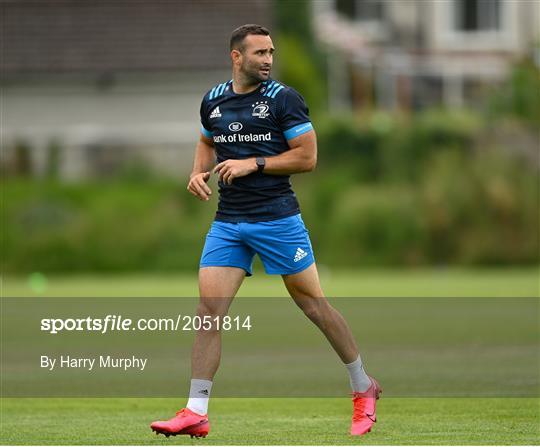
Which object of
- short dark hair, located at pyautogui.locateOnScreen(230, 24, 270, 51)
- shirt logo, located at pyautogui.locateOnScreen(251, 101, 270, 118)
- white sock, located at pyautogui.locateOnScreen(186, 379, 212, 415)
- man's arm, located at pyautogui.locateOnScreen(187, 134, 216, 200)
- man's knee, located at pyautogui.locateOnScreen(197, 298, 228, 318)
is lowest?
white sock, located at pyautogui.locateOnScreen(186, 379, 212, 415)

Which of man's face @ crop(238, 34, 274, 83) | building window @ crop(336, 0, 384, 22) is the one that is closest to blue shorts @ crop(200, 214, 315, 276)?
man's face @ crop(238, 34, 274, 83)

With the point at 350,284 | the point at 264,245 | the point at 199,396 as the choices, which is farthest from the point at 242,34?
the point at 350,284

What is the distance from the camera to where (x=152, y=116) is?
38.7 metres

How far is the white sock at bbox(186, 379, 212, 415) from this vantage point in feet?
29.8

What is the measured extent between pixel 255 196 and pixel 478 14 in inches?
1686

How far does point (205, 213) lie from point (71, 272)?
9.95 feet

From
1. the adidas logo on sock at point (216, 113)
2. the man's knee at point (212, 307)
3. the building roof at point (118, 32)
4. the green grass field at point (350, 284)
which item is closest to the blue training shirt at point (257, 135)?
the adidas logo on sock at point (216, 113)

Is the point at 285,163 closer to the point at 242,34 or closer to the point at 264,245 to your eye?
the point at 264,245

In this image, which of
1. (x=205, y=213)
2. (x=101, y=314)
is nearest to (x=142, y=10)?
(x=205, y=213)

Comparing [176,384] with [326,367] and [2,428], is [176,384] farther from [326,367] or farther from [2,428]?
[2,428]

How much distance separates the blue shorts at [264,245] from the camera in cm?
941

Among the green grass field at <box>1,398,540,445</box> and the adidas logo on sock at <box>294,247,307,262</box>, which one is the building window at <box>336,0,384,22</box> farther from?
the adidas logo on sock at <box>294,247,307,262</box>

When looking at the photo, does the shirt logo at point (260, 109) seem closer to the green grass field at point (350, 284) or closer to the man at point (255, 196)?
the man at point (255, 196)

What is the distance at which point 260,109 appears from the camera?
30.6ft
